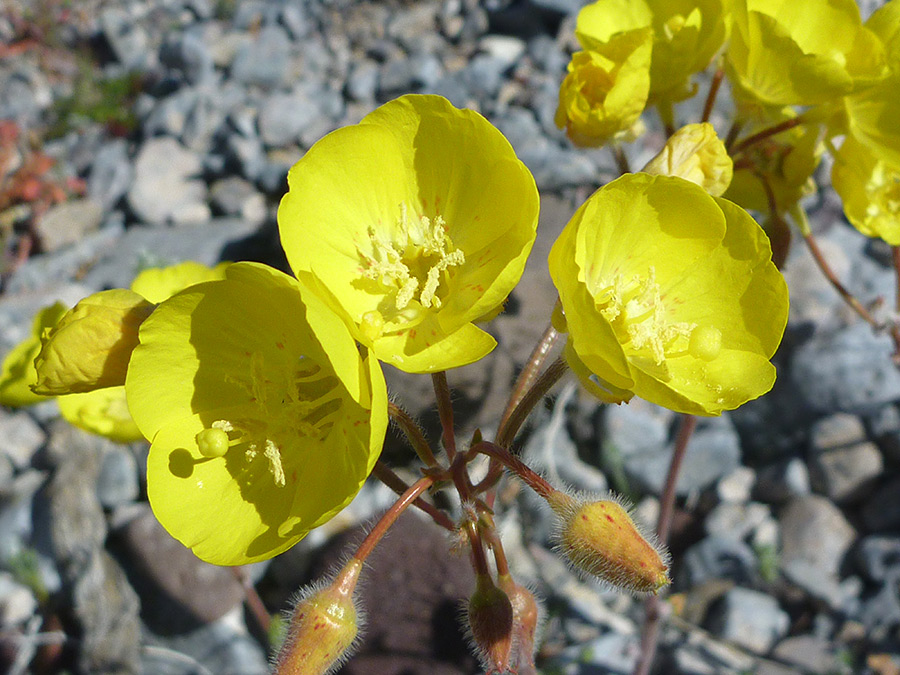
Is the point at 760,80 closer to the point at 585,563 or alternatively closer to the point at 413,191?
the point at 413,191

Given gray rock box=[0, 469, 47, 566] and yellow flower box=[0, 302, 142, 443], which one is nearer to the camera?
yellow flower box=[0, 302, 142, 443]

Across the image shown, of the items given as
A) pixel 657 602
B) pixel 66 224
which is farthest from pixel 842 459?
pixel 66 224

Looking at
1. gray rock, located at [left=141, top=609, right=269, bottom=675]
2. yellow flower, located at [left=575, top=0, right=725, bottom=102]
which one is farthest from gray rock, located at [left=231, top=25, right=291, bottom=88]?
yellow flower, located at [left=575, top=0, right=725, bottom=102]

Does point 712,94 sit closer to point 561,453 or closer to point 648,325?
point 648,325

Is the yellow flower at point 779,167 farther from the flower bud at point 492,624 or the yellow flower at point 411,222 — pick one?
the flower bud at point 492,624

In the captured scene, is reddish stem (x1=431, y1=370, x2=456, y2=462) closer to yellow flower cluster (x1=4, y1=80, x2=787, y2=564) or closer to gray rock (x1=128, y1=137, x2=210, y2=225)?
yellow flower cluster (x1=4, y1=80, x2=787, y2=564)

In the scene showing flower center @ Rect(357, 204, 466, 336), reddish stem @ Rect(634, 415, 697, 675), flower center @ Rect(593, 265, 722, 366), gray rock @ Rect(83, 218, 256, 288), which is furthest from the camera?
gray rock @ Rect(83, 218, 256, 288)

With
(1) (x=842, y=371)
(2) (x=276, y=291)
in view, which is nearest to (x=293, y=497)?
(2) (x=276, y=291)
